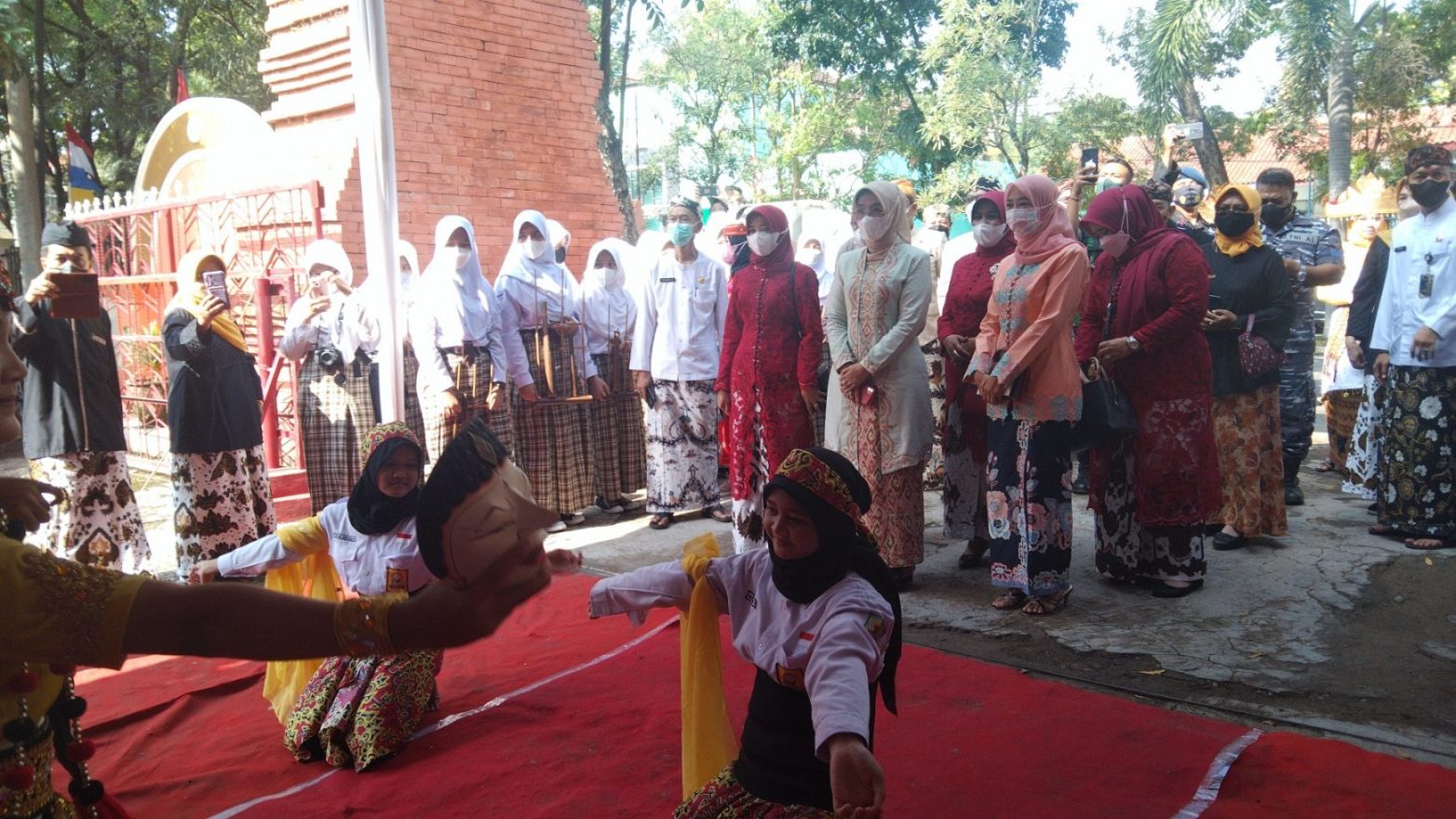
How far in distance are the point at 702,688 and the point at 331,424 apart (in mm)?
4361

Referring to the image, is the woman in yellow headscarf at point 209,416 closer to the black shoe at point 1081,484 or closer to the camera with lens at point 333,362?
the camera with lens at point 333,362

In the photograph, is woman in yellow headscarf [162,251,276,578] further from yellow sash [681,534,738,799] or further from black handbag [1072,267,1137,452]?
black handbag [1072,267,1137,452]

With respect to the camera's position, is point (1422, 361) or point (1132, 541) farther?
point (1422, 361)

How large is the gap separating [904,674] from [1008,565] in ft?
3.06

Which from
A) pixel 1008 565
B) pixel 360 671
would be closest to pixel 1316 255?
pixel 1008 565

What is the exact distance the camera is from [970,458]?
17.9 feet

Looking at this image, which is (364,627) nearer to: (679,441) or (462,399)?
(462,399)

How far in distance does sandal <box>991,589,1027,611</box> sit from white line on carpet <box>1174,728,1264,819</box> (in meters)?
1.44

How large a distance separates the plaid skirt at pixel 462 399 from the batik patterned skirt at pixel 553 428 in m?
0.46

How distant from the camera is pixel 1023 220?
4602 millimetres

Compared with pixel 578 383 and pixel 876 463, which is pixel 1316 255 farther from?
pixel 578 383

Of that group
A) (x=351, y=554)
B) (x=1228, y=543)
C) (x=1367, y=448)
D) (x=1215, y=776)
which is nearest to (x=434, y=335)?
(x=351, y=554)

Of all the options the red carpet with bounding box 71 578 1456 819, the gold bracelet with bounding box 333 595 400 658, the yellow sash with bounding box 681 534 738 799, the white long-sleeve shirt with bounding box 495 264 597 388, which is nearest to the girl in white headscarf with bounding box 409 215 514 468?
the white long-sleeve shirt with bounding box 495 264 597 388

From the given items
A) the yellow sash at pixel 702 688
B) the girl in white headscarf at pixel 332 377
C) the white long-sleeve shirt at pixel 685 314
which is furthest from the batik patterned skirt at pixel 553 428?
the yellow sash at pixel 702 688
